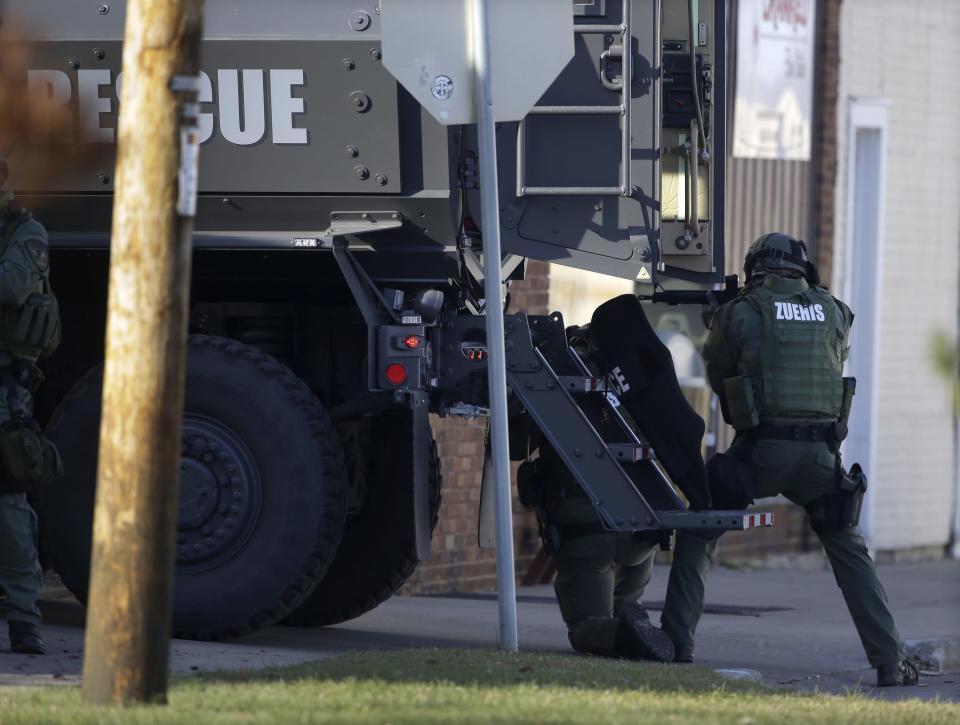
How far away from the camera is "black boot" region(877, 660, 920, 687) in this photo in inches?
309

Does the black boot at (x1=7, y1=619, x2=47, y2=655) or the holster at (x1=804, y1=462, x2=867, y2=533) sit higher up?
the holster at (x1=804, y1=462, x2=867, y2=533)

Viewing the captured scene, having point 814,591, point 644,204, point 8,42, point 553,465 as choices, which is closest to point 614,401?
point 553,465

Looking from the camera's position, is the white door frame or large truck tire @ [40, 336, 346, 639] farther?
the white door frame

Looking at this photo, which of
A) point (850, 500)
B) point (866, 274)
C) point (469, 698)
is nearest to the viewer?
point (469, 698)

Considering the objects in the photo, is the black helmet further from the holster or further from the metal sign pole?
the metal sign pole

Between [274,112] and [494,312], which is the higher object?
[274,112]

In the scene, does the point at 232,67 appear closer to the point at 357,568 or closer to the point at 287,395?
the point at 287,395

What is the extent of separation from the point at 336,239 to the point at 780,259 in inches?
79.2

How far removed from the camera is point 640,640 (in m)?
7.43

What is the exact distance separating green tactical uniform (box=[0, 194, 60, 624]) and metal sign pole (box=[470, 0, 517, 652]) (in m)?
1.69

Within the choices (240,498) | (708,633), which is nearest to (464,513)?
(708,633)

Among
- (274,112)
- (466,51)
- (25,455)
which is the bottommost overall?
(25,455)

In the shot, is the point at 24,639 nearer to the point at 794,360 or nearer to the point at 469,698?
the point at 469,698

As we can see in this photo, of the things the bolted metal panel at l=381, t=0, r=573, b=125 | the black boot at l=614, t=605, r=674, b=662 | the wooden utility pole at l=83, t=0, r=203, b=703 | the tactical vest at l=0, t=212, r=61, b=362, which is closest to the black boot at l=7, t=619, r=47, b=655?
the tactical vest at l=0, t=212, r=61, b=362
